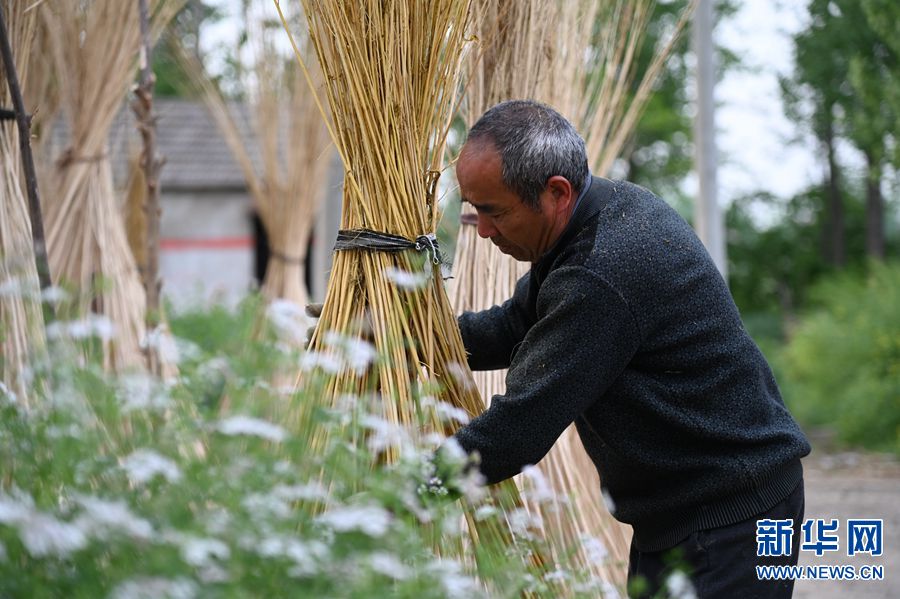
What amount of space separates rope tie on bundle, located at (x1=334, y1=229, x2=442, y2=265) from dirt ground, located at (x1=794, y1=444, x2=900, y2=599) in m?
2.48

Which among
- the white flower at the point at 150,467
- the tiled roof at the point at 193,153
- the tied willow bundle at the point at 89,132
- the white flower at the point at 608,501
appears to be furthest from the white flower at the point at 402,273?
the tiled roof at the point at 193,153

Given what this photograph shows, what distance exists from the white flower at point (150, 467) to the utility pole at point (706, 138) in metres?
4.13

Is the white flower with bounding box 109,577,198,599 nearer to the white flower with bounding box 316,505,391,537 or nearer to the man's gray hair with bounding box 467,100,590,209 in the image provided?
the white flower with bounding box 316,505,391,537

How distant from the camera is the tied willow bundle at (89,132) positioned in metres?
2.90

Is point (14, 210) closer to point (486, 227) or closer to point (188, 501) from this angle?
point (486, 227)

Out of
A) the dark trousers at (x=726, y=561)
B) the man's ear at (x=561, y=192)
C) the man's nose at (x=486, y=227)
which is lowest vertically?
the dark trousers at (x=726, y=561)

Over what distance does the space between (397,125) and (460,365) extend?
437 mm

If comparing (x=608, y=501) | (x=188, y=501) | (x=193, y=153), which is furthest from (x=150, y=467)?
(x=193, y=153)

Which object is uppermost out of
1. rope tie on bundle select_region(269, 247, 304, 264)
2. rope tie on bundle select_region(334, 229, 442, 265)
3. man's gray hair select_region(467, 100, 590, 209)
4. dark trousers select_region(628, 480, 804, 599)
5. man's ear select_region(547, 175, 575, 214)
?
man's gray hair select_region(467, 100, 590, 209)

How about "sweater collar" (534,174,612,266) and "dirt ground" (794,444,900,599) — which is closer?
"sweater collar" (534,174,612,266)

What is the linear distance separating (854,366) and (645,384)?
6.61 m

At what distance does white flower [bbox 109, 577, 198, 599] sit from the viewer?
2.87 ft

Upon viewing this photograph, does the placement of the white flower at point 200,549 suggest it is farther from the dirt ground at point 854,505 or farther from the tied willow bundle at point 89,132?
the dirt ground at point 854,505

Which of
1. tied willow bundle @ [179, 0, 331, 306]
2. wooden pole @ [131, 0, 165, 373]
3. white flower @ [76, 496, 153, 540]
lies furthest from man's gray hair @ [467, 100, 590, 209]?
tied willow bundle @ [179, 0, 331, 306]
